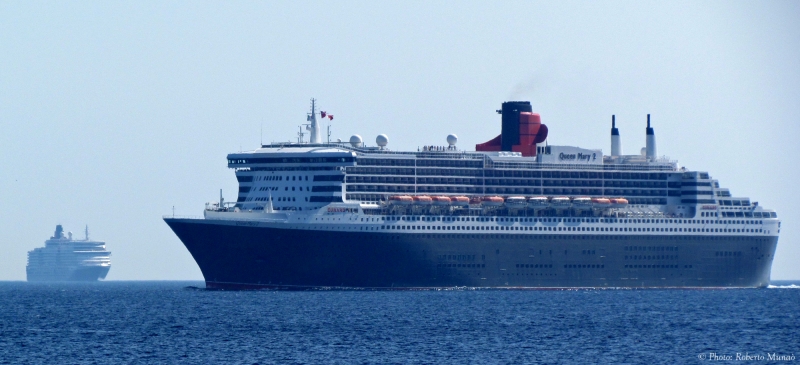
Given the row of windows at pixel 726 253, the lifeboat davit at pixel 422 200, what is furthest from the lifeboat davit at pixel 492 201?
the row of windows at pixel 726 253

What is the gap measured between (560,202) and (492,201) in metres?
6.40

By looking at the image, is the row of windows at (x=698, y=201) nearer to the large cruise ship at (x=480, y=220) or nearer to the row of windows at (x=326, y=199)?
the large cruise ship at (x=480, y=220)

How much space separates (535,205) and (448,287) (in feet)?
35.3

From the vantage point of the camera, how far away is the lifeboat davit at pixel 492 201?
378ft

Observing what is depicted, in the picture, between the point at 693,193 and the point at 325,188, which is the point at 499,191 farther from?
the point at 693,193

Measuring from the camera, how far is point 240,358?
214ft

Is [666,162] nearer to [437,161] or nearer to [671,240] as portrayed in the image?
[671,240]

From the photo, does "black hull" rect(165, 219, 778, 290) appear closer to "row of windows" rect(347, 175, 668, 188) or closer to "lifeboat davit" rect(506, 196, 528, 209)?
"lifeboat davit" rect(506, 196, 528, 209)

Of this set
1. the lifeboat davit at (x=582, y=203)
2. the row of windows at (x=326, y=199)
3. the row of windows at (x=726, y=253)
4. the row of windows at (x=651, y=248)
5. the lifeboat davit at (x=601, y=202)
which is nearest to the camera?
the row of windows at (x=326, y=199)

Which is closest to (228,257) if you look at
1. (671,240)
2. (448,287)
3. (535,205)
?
(448,287)

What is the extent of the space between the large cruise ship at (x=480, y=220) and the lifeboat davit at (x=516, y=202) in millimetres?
109

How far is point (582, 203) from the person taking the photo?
119m

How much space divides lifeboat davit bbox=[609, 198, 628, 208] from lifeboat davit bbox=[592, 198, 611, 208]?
0.57 meters

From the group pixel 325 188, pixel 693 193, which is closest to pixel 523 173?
pixel 693 193
